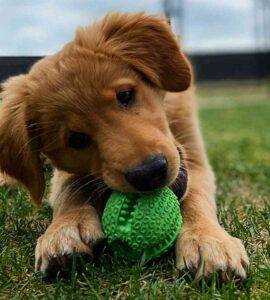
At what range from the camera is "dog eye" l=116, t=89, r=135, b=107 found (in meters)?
2.93

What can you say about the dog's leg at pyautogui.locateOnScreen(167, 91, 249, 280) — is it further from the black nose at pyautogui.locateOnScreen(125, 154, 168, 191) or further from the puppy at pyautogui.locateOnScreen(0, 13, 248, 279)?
the black nose at pyautogui.locateOnScreen(125, 154, 168, 191)

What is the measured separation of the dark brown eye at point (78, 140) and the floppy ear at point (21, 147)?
27cm

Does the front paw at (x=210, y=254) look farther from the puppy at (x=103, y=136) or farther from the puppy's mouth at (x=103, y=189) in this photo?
the puppy's mouth at (x=103, y=189)

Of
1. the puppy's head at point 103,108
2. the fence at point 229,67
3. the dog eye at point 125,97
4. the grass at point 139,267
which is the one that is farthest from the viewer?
the fence at point 229,67

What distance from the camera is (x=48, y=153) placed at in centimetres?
324

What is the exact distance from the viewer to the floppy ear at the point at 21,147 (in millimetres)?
3227

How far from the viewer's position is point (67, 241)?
270 cm

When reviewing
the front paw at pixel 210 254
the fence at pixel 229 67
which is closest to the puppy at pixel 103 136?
the front paw at pixel 210 254

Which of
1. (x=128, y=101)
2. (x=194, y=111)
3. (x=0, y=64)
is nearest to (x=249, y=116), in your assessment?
(x=194, y=111)

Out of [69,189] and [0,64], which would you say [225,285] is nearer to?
[69,189]

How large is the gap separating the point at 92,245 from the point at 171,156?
49 centimetres

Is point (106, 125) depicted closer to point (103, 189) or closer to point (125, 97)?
point (125, 97)

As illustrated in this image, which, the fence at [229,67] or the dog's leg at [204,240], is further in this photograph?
the fence at [229,67]

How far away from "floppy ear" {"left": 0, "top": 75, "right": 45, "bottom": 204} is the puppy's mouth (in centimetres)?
27
